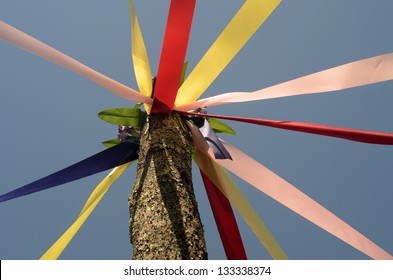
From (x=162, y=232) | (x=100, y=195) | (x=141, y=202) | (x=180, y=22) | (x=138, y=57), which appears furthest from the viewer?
(x=100, y=195)

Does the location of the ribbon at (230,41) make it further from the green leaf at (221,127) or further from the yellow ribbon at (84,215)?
the yellow ribbon at (84,215)

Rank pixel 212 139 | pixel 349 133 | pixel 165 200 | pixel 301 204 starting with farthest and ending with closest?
1. pixel 301 204
2. pixel 212 139
3. pixel 349 133
4. pixel 165 200

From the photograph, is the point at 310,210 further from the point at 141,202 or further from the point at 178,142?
the point at 141,202

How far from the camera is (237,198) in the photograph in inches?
75.4

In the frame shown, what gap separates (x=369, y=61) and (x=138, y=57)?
951 millimetres

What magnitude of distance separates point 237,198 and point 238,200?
0.4 inches

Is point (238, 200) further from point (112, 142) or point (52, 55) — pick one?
point (52, 55)

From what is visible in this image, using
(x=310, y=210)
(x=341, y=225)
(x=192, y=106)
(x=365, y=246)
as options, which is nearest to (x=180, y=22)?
(x=192, y=106)

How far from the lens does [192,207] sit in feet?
4.50

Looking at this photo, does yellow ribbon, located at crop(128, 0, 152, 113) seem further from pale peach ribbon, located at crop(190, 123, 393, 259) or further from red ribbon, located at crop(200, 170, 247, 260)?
red ribbon, located at crop(200, 170, 247, 260)

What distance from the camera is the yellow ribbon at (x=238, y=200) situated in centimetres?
189

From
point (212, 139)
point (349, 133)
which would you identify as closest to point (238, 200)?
point (212, 139)

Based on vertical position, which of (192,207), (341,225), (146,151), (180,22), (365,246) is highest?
(180,22)

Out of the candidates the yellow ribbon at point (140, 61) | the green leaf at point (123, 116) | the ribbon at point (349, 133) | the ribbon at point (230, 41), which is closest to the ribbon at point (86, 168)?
the green leaf at point (123, 116)
